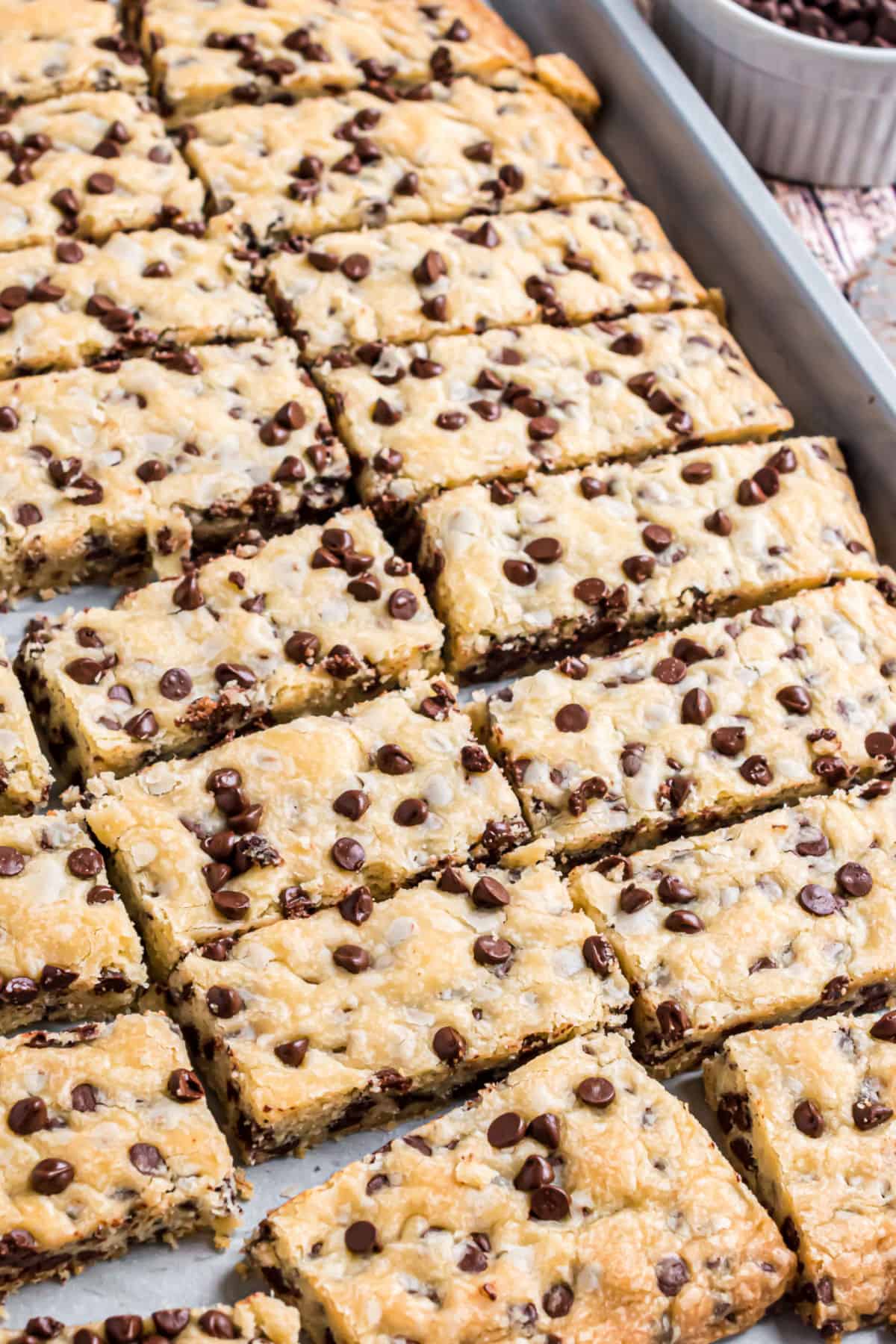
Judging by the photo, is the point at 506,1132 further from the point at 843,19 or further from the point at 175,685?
the point at 843,19

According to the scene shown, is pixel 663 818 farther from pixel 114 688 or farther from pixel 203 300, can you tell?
pixel 203 300

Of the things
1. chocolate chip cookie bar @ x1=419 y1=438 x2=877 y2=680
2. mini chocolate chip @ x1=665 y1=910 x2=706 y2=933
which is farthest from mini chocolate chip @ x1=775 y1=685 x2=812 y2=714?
mini chocolate chip @ x1=665 y1=910 x2=706 y2=933

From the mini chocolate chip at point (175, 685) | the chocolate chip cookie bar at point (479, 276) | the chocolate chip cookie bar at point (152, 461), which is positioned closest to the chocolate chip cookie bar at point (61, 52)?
the chocolate chip cookie bar at point (479, 276)

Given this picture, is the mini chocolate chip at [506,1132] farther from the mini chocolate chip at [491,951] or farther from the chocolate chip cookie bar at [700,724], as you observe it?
the chocolate chip cookie bar at [700,724]

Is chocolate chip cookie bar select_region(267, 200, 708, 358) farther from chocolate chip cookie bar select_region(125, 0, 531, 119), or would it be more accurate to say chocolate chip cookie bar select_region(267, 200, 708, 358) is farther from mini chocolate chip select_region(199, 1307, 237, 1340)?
mini chocolate chip select_region(199, 1307, 237, 1340)

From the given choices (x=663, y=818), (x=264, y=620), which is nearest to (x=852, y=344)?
(x=663, y=818)

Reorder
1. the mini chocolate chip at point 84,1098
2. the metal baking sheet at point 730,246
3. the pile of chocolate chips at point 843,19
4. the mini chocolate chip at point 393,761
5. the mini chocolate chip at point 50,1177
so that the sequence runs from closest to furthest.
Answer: the mini chocolate chip at point 50,1177 → the mini chocolate chip at point 84,1098 → the mini chocolate chip at point 393,761 → the metal baking sheet at point 730,246 → the pile of chocolate chips at point 843,19
